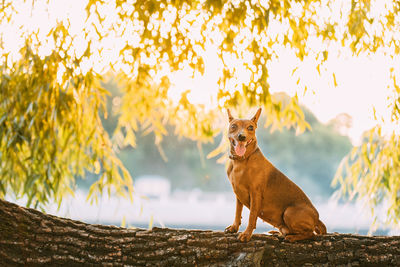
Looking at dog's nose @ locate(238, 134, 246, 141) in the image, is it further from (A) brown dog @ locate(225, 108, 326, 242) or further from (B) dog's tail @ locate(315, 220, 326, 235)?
(B) dog's tail @ locate(315, 220, 326, 235)

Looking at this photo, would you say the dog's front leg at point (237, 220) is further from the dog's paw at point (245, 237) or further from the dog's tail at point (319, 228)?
the dog's tail at point (319, 228)

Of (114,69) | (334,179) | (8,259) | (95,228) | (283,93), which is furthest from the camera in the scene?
(334,179)

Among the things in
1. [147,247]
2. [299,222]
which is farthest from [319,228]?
[147,247]

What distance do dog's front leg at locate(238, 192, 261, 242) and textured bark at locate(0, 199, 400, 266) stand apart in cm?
4

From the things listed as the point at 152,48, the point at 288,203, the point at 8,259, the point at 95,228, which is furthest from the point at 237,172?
the point at 152,48

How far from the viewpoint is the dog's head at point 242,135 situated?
1.93 m

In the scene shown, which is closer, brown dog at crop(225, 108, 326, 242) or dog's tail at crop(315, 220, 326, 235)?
brown dog at crop(225, 108, 326, 242)

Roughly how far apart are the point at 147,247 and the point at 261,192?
0.52m

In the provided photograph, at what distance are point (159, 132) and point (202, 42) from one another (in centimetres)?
62

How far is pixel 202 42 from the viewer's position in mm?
2891

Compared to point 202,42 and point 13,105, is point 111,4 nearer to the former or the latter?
point 202,42

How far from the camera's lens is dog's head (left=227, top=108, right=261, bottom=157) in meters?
1.93

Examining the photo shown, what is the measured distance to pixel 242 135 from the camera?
1922mm

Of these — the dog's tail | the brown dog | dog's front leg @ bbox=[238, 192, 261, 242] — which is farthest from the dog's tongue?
the dog's tail
